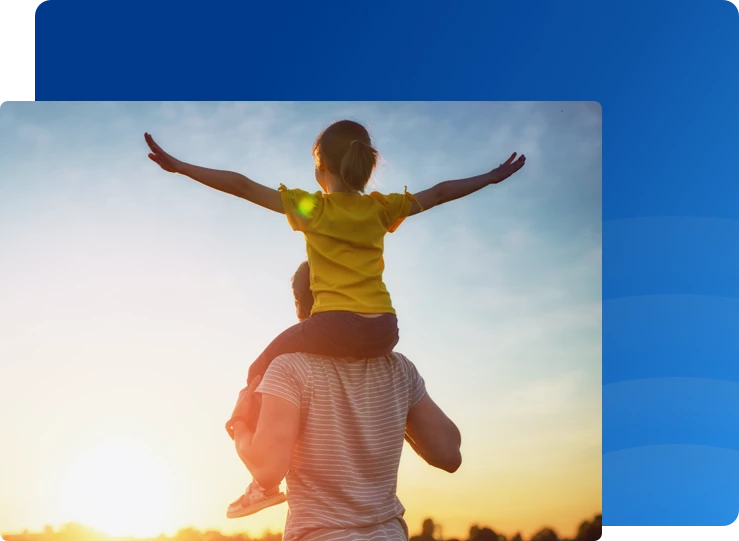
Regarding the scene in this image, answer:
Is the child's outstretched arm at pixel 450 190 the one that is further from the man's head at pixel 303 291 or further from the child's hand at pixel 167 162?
the child's hand at pixel 167 162

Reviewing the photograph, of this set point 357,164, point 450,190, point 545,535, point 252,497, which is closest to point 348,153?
point 357,164

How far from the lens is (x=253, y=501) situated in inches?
102

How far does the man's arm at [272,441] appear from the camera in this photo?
2.48 meters

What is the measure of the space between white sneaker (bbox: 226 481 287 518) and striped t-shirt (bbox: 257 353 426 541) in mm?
51

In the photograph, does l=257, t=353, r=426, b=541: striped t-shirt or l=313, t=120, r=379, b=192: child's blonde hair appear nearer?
l=257, t=353, r=426, b=541: striped t-shirt

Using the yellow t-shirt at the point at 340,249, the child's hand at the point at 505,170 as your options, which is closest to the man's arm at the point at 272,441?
the yellow t-shirt at the point at 340,249

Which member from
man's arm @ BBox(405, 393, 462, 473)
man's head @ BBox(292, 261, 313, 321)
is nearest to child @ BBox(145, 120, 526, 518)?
man's head @ BBox(292, 261, 313, 321)

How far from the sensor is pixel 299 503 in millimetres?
2576

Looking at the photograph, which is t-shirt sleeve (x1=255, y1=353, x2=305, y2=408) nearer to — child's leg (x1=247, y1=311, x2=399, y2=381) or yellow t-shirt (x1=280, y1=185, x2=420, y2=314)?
child's leg (x1=247, y1=311, x2=399, y2=381)

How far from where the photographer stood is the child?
2.54 meters

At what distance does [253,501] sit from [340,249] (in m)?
0.77

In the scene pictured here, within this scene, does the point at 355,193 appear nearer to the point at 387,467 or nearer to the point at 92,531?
the point at 387,467

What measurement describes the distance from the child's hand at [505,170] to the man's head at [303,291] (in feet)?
2.20

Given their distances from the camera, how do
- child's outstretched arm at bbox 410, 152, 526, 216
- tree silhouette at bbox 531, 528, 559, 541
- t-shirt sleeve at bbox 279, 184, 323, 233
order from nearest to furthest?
t-shirt sleeve at bbox 279, 184, 323, 233, child's outstretched arm at bbox 410, 152, 526, 216, tree silhouette at bbox 531, 528, 559, 541
